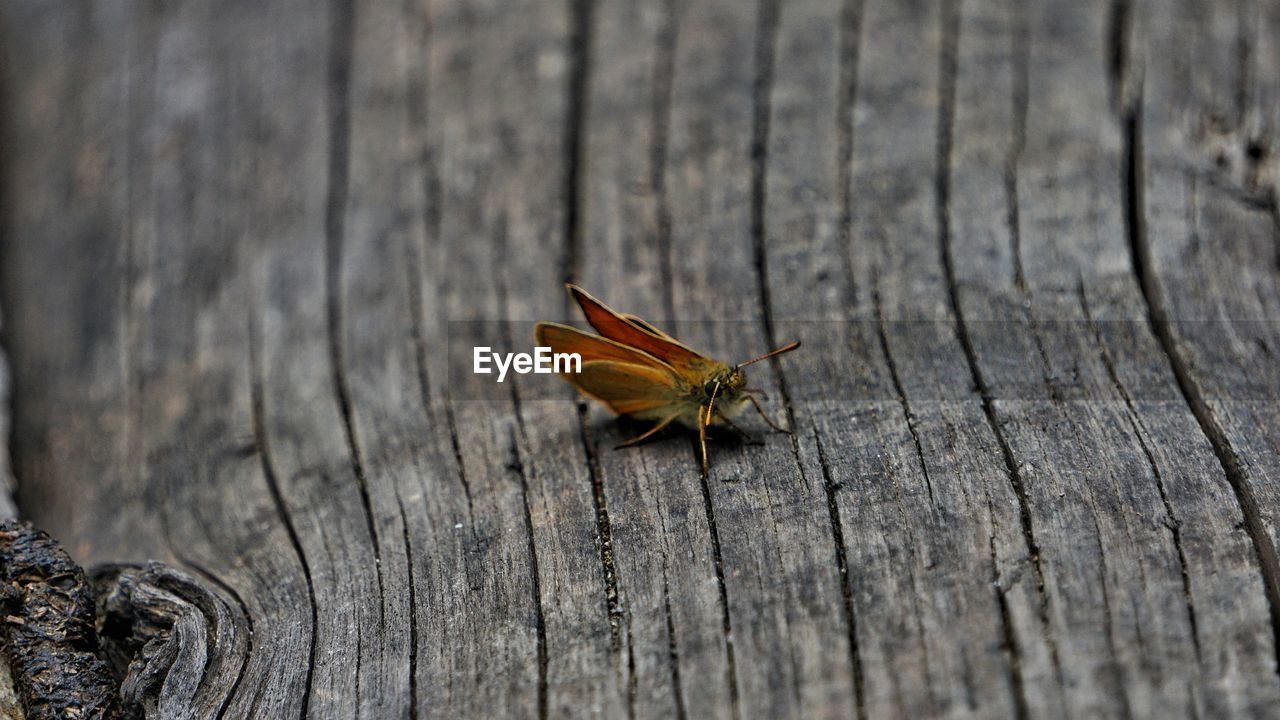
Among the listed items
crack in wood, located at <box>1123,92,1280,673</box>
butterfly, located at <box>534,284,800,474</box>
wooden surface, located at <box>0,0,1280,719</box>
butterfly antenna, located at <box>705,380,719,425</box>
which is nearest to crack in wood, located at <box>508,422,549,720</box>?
wooden surface, located at <box>0,0,1280,719</box>

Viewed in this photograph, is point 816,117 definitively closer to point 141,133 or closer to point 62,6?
point 141,133

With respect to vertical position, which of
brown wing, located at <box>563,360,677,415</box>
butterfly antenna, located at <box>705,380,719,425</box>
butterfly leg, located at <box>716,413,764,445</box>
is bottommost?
butterfly leg, located at <box>716,413,764,445</box>

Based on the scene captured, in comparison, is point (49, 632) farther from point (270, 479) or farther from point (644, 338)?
point (644, 338)

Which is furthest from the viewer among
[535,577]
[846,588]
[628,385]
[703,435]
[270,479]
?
[270,479]

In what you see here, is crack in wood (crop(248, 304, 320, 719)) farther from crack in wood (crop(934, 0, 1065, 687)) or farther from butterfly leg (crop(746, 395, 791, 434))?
crack in wood (crop(934, 0, 1065, 687))

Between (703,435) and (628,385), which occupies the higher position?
(628,385)

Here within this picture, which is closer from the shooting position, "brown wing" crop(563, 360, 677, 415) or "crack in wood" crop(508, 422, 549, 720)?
"crack in wood" crop(508, 422, 549, 720)

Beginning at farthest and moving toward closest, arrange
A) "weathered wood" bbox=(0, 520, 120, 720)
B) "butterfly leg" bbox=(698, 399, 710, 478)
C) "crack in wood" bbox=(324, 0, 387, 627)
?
"crack in wood" bbox=(324, 0, 387, 627), "butterfly leg" bbox=(698, 399, 710, 478), "weathered wood" bbox=(0, 520, 120, 720)

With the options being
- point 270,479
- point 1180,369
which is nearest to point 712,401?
point 1180,369

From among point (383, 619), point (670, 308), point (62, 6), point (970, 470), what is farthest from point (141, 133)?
point (970, 470)
